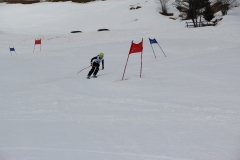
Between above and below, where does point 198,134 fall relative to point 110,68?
above

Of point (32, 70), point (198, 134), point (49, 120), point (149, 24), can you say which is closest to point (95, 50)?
point (32, 70)

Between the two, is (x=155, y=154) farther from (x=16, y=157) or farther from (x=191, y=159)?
(x=16, y=157)

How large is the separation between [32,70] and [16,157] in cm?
1522

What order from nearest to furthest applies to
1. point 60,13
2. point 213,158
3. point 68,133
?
point 213,158 → point 68,133 → point 60,13

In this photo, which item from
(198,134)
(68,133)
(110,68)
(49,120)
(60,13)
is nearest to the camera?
(198,134)

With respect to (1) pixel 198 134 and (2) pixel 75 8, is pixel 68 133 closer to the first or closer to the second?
(1) pixel 198 134

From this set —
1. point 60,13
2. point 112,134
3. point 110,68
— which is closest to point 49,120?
point 112,134

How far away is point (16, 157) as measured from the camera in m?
5.49

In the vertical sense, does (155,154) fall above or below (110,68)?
above

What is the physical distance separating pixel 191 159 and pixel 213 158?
14.3 inches

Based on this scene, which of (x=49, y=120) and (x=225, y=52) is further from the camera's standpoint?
(x=225, y=52)

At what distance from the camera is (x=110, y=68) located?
62.0 feet

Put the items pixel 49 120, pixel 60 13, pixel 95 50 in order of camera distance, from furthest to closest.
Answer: pixel 60 13 < pixel 95 50 < pixel 49 120

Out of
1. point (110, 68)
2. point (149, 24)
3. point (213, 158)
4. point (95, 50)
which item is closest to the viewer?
point (213, 158)
